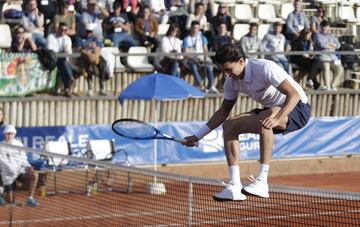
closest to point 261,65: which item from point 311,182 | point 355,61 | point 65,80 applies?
point 65,80

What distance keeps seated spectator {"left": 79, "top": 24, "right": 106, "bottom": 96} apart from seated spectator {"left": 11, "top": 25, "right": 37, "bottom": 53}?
1.04m

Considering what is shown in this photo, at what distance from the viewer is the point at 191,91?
20.8 meters

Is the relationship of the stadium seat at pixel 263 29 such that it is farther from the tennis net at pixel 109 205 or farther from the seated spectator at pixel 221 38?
the tennis net at pixel 109 205

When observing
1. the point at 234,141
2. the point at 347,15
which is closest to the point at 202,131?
the point at 234,141

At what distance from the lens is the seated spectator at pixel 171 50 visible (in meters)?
22.7

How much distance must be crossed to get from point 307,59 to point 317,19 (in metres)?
1.97

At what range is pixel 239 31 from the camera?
2516 cm

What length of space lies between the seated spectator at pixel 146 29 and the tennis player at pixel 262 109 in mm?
13031

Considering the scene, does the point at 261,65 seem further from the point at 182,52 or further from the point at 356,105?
the point at 356,105

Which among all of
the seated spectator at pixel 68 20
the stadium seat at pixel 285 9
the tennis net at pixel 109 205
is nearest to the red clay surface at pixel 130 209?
the tennis net at pixel 109 205

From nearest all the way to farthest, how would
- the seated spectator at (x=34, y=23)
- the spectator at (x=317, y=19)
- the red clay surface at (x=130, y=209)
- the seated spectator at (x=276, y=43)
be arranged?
the red clay surface at (x=130, y=209)
the seated spectator at (x=34, y=23)
the seated spectator at (x=276, y=43)
the spectator at (x=317, y=19)

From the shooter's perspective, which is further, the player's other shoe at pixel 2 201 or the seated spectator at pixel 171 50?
the seated spectator at pixel 171 50

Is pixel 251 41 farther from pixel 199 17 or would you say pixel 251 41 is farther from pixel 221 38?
pixel 199 17

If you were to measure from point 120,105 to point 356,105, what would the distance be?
19.7ft
